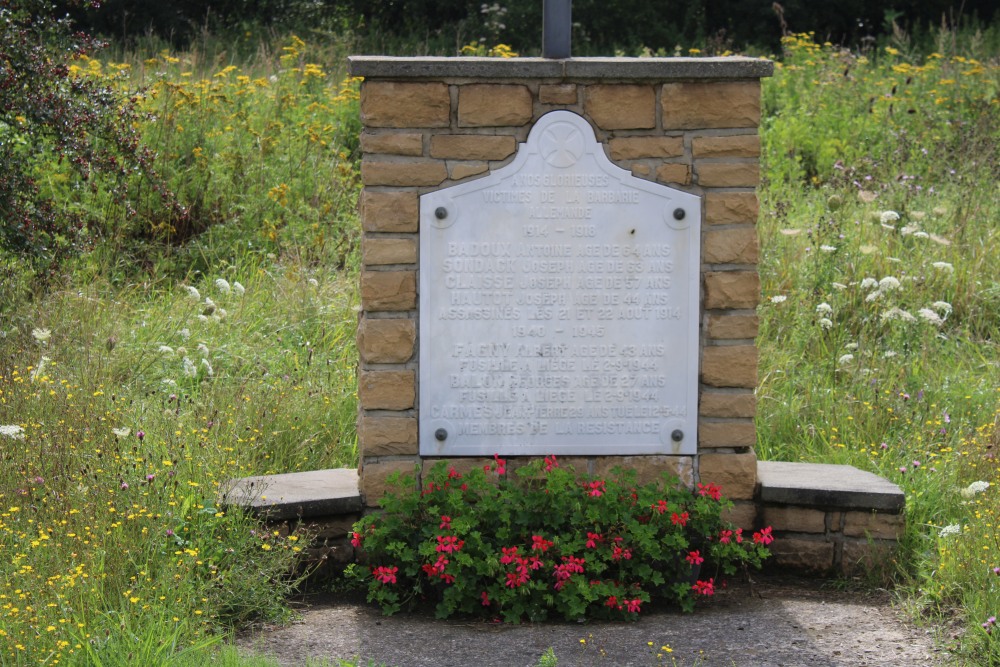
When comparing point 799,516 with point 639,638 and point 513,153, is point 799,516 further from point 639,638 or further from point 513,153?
point 513,153

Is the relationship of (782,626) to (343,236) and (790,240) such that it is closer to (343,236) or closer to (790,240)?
(790,240)

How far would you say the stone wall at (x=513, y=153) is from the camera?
422 cm

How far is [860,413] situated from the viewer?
5.44 meters

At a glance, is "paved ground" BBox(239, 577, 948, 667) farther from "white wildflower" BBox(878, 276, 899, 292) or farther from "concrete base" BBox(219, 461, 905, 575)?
"white wildflower" BBox(878, 276, 899, 292)

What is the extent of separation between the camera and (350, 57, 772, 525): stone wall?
4.22 meters

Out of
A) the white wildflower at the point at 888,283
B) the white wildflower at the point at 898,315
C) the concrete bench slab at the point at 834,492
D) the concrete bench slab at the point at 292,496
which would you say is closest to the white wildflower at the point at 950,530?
the concrete bench slab at the point at 834,492

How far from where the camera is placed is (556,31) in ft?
14.2

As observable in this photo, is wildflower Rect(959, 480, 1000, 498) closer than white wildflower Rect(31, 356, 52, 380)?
Yes

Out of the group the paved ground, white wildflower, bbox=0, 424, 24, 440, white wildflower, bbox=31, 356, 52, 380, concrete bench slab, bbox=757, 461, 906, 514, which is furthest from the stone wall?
white wildflower, bbox=31, 356, 52, 380

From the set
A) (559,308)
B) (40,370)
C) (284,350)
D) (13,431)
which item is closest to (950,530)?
(559,308)

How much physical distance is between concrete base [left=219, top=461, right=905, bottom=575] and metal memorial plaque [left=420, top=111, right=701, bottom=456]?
1.23 feet

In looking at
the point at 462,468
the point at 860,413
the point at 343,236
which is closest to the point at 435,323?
the point at 462,468

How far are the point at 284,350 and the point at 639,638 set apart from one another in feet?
9.46

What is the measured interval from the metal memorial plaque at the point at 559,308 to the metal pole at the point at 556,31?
23 cm
